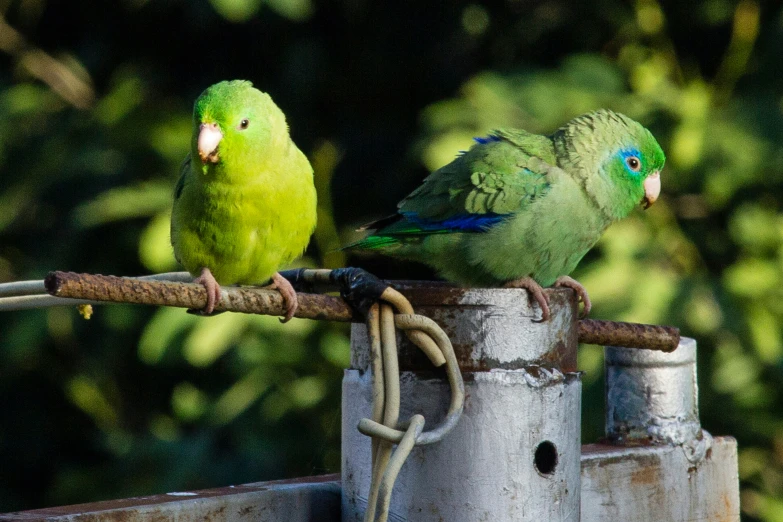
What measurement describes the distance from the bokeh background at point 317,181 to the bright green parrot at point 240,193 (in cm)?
68

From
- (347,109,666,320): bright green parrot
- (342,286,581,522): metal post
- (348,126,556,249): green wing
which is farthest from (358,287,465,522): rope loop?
(348,126,556,249): green wing

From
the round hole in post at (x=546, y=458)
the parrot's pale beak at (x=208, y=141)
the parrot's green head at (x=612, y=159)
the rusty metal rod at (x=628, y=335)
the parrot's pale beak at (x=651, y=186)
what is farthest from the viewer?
the parrot's pale beak at (x=651, y=186)

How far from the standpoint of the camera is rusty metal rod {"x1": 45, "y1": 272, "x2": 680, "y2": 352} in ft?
4.12

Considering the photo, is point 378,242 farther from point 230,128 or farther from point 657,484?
point 657,484

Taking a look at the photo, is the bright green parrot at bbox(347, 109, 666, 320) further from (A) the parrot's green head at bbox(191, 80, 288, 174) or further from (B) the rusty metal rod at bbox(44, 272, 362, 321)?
(B) the rusty metal rod at bbox(44, 272, 362, 321)

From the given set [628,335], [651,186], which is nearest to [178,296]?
[628,335]

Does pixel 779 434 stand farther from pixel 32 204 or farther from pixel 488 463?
pixel 32 204

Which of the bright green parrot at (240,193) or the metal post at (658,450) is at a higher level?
the bright green parrot at (240,193)

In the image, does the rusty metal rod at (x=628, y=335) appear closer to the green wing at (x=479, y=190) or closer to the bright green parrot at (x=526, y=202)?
the bright green parrot at (x=526, y=202)

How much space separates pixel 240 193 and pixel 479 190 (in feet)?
2.42

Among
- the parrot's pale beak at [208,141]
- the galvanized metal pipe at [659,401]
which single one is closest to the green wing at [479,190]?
the parrot's pale beak at [208,141]

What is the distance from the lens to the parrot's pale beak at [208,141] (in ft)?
8.17

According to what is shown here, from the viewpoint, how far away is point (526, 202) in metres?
2.92

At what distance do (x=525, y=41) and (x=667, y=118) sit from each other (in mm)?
1458
